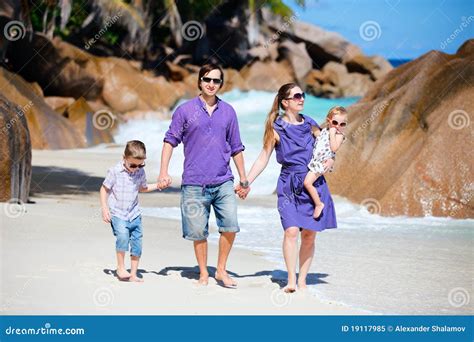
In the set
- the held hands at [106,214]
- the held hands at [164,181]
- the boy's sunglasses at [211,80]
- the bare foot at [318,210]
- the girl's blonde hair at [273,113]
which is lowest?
the held hands at [106,214]

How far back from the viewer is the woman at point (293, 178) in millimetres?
6969

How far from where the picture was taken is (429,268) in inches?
330

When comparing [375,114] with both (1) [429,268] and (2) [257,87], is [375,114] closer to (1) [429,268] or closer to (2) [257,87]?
(1) [429,268]

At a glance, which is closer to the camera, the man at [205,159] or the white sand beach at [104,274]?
the white sand beach at [104,274]

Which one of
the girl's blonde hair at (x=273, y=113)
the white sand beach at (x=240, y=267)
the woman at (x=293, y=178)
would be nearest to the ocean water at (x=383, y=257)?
the white sand beach at (x=240, y=267)

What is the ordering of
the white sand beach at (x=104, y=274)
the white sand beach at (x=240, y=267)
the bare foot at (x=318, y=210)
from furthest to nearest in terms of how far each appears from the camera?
the bare foot at (x=318, y=210)
the white sand beach at (x=240, y=267)
the white sand beach at (x=104, y=274)

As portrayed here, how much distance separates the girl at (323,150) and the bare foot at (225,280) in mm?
759

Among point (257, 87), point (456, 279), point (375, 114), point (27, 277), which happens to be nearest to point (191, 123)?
point (27, 277)

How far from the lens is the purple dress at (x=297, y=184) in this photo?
22.9ft

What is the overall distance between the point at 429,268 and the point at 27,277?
339cm

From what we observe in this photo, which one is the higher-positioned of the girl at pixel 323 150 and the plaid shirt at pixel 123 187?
the girl at pixel 323 150

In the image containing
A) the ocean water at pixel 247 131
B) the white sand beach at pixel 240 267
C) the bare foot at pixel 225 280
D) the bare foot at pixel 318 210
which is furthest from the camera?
the ocean water at pixel 247 131

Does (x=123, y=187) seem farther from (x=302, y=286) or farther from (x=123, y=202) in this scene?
(x=302, y=286)

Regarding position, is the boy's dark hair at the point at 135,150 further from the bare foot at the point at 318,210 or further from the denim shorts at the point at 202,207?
the bare foot at the point at 318,210
